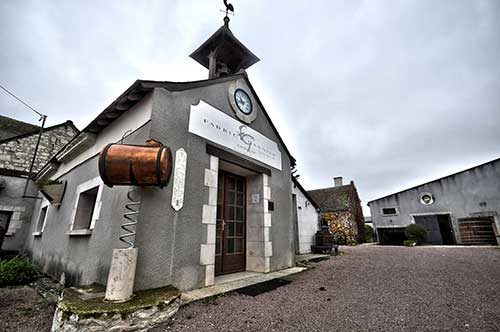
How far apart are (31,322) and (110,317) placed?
5.00 feet

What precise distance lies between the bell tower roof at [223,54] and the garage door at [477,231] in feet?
53.8

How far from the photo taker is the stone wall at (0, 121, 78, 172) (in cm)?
851

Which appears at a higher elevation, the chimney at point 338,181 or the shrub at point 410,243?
the chimney at point 338,181

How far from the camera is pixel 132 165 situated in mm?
2654

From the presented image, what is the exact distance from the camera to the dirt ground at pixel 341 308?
2.24 metres

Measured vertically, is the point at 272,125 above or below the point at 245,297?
above

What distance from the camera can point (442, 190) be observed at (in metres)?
14.1

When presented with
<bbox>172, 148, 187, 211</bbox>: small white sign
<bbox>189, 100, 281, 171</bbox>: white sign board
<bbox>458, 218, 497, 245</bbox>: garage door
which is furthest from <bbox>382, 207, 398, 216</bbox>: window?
<bbox>172, 148, 187, 211</bbox>: small white sign

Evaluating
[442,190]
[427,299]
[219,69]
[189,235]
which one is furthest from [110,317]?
[442,190]

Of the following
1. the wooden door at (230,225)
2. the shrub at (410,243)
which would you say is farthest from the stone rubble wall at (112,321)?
the shrub at (410,243)

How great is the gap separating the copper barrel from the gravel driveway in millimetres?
1684

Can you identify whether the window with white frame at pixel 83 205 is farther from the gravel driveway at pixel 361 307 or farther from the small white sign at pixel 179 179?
the gravel driveway at pixel 361 307

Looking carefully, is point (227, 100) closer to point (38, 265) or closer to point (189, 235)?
point (189, 235)

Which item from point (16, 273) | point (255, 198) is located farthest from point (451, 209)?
point (16, 273)
